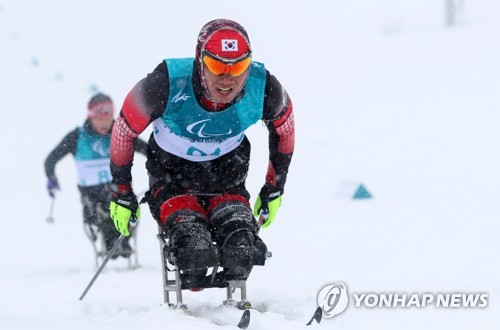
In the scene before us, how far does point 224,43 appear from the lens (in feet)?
15.6

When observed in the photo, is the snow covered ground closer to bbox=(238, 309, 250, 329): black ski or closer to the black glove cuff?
bbox=(238, 309, 250, 329): black ski

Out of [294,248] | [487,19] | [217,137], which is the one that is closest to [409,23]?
[487,19]

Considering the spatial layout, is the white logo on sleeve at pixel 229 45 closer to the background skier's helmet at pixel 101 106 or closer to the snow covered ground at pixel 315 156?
the snow covered ground at pixel 315 156

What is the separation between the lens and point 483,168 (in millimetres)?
11477

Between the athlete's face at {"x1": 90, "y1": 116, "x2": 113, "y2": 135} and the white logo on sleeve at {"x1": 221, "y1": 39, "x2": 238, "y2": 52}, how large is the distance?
188 inches

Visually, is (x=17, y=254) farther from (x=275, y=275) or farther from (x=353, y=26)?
(x=353, y=26)

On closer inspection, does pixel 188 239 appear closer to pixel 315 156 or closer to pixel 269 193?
pixel 269 193

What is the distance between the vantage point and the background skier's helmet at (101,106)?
9203mm

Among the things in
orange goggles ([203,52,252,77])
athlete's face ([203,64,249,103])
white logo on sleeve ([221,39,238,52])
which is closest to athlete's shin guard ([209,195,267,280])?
athlete's face ([203,64,249,103])

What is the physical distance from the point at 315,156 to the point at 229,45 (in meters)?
10.7

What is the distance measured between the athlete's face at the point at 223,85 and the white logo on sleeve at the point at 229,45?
16cm

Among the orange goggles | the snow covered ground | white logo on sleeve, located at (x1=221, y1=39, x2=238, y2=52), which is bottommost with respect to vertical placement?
the snow covered ground

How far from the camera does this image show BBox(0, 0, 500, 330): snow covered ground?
582 centimetres

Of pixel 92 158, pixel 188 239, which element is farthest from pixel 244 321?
pixel 92 158
